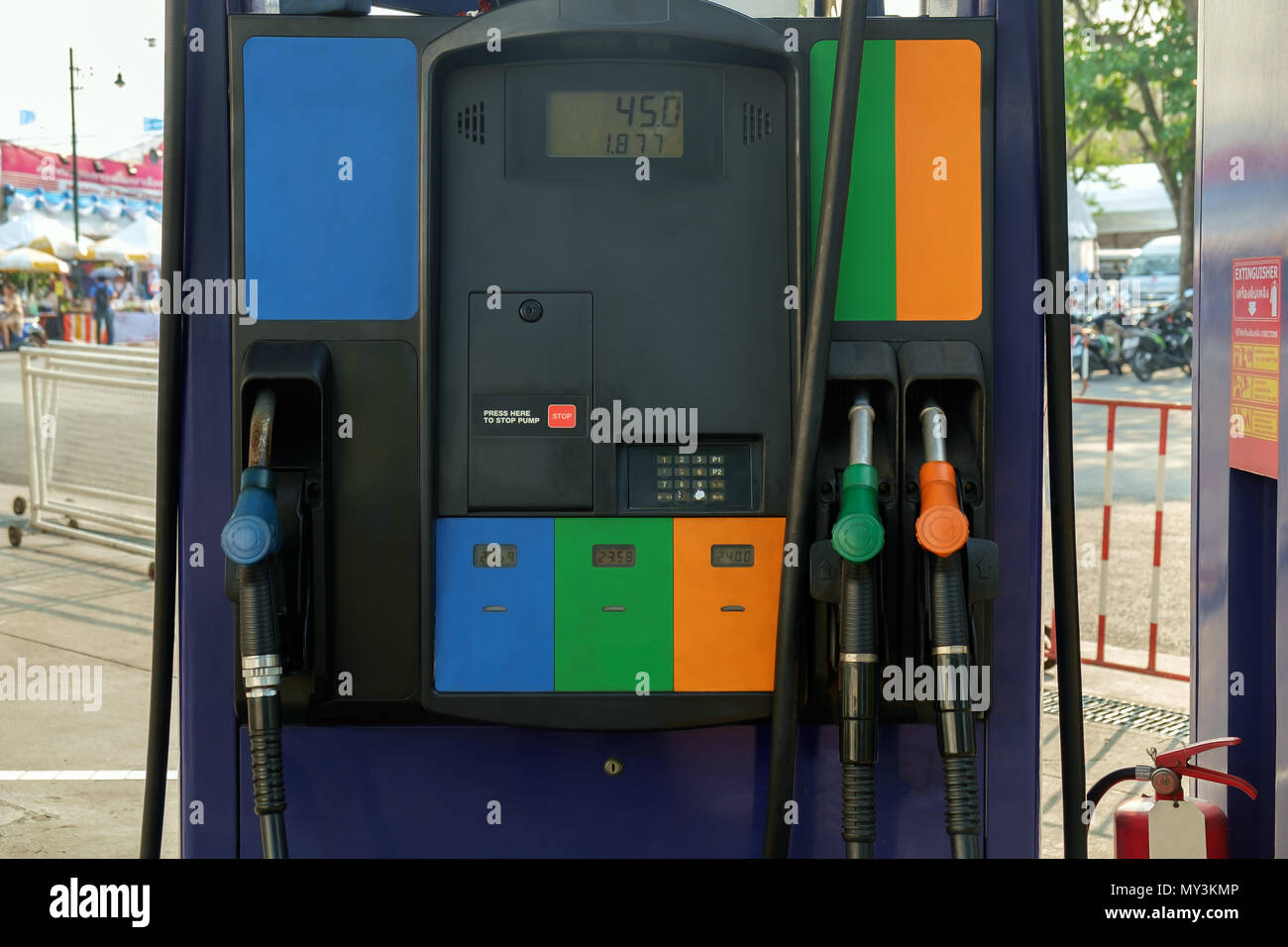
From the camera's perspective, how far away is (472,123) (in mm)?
1802

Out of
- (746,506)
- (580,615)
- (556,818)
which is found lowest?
(556,818)

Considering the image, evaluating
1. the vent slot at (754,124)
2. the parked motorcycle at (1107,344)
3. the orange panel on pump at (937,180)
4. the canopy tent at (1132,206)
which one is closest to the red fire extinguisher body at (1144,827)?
the orange panel on pump at (937,180)

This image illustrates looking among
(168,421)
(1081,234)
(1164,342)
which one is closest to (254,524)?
(168,421)

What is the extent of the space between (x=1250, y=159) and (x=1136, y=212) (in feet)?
96.9

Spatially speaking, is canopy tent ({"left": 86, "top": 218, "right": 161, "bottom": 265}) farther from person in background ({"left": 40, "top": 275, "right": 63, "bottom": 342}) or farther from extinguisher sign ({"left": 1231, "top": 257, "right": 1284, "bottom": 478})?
extinguisher sign ({"left": 1231, "top": 257, "right": 1284, "bottom": 478})

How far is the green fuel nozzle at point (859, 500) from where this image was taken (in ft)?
5.27

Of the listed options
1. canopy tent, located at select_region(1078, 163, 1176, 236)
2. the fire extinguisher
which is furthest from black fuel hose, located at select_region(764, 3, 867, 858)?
canopy tent, located at select_region(1078, 163, 1176, 236)

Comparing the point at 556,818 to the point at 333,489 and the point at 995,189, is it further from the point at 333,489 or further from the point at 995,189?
the point at 995,189

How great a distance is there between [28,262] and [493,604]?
2853 cm

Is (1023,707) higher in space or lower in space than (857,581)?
lower

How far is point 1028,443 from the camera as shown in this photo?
1.95 m

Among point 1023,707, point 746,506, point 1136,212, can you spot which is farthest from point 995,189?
point 1136,212

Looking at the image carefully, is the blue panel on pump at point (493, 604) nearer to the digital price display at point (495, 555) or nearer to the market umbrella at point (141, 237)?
the digital price display at point (495, 555)

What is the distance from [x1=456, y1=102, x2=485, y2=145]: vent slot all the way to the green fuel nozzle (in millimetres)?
618
